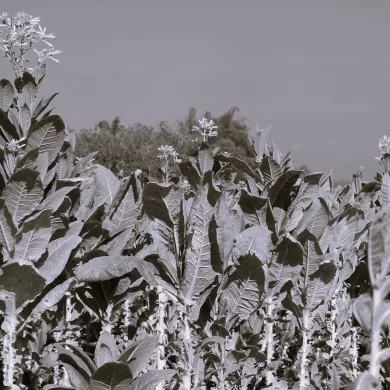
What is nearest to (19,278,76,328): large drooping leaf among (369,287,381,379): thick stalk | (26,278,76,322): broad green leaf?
(26,278,76,322): broad green leaf

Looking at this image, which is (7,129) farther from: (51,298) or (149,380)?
(149,380)

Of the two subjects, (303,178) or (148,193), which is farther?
(303,178)

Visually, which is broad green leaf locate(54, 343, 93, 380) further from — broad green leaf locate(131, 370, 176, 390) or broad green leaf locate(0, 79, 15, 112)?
broad green leaf locate(0, 79, 15, 112)

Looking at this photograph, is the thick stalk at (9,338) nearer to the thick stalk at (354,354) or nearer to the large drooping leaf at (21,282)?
the large drooping leaf at (21,282)

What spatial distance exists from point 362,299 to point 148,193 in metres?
1.50

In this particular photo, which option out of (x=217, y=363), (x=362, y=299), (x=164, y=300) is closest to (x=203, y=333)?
(x=217, y=363)

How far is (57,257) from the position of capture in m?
2.80

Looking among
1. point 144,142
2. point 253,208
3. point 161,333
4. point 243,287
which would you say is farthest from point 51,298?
point 144,142

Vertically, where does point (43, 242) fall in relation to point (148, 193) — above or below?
below

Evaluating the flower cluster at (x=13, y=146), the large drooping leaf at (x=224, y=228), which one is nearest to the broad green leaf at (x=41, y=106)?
the flower cluster at (x=13, y=146)

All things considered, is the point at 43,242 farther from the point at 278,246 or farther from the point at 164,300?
the point at 278,246

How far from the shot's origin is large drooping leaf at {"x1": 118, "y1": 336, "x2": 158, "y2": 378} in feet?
7.84

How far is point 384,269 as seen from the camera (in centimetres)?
152

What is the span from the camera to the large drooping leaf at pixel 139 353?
2.39 metres
